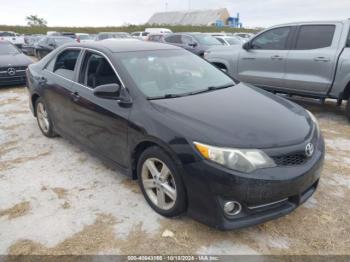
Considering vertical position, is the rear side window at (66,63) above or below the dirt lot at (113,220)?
above

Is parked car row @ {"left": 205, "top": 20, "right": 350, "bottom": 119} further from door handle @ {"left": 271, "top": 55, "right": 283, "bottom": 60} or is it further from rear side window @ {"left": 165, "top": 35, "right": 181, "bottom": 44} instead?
rear side window @ {"left": 165, "top": 35, "right": 181, "bottom": 44}

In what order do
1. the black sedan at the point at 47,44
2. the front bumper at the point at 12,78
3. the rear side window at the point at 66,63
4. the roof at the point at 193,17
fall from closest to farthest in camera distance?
the rear side window at the point at 66,63
the front bumper at the point at 12,78
the black sedan at the point at 47,44
the roof at the point at 193,17

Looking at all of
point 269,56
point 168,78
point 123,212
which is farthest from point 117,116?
point 269,56

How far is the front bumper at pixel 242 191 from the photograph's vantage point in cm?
240

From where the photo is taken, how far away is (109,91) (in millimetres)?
3121

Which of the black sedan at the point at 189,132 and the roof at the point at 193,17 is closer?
the black sedan at the point at 189,132

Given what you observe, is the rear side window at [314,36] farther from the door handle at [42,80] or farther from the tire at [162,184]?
the door handle at [42,80]

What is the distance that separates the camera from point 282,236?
274cm

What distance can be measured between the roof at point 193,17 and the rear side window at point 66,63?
61950 mm

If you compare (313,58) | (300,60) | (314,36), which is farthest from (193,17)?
(313,58)

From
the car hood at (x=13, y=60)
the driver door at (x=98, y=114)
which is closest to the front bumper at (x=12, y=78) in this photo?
the car hood at (x=13, y=60)

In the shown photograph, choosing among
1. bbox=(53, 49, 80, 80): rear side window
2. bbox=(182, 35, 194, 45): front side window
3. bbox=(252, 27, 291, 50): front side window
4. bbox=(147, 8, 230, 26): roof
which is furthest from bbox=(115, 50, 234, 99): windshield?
bbox=(147, 8, 230, 26): roof

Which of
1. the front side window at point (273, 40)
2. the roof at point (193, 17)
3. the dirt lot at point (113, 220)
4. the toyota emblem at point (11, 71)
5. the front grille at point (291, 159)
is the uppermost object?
the roof at point (193, 17)

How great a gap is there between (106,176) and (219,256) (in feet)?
6.04
